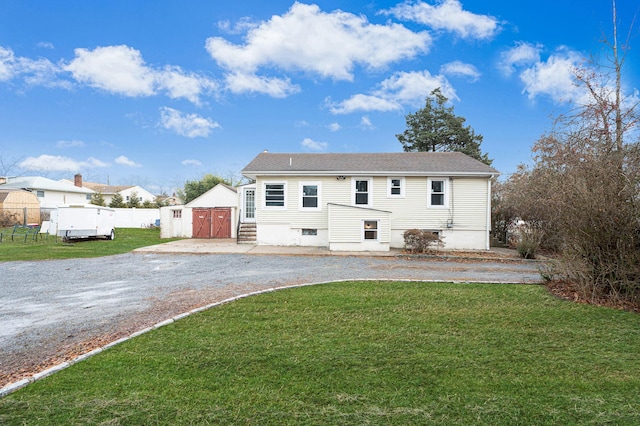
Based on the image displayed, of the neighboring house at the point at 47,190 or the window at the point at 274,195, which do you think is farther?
the neighboring house at the point at 47,190

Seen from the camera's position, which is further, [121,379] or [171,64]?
[171,64]

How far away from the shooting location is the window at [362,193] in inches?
641

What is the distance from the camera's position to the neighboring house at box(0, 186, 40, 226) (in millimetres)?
28000

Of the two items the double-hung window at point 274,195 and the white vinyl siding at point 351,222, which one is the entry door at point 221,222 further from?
the white vinyl siding at point 351,222

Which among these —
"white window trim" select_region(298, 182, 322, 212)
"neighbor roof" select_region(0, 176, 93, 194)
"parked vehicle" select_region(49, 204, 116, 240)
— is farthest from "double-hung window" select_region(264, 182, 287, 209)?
"neighbor roof" select_region(0, 176, 93, 194)

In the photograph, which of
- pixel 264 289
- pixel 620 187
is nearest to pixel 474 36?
pixel 620 187

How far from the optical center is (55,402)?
2.86 meters

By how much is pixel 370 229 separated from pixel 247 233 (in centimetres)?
692

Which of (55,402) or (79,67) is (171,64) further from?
(55,402)

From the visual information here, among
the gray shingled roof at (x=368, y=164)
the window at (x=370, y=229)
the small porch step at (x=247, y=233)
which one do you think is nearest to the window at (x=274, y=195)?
the gray shingled roof at (x=368, y=164)

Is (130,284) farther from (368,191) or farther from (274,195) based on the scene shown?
(368,191)

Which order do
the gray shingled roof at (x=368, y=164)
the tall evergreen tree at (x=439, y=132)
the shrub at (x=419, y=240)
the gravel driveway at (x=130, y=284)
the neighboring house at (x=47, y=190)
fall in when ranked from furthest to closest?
the neighboring house at (x=47, y=190)
the tall evergreen tree at (x=439, y=132)
the gray shingled roof at (x=368, y=164)
the shrub at (x=419, y=240)
the gravel driveway at (x=130, y=284)

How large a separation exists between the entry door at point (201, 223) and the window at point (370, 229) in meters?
10.8

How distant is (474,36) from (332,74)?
987 cm
